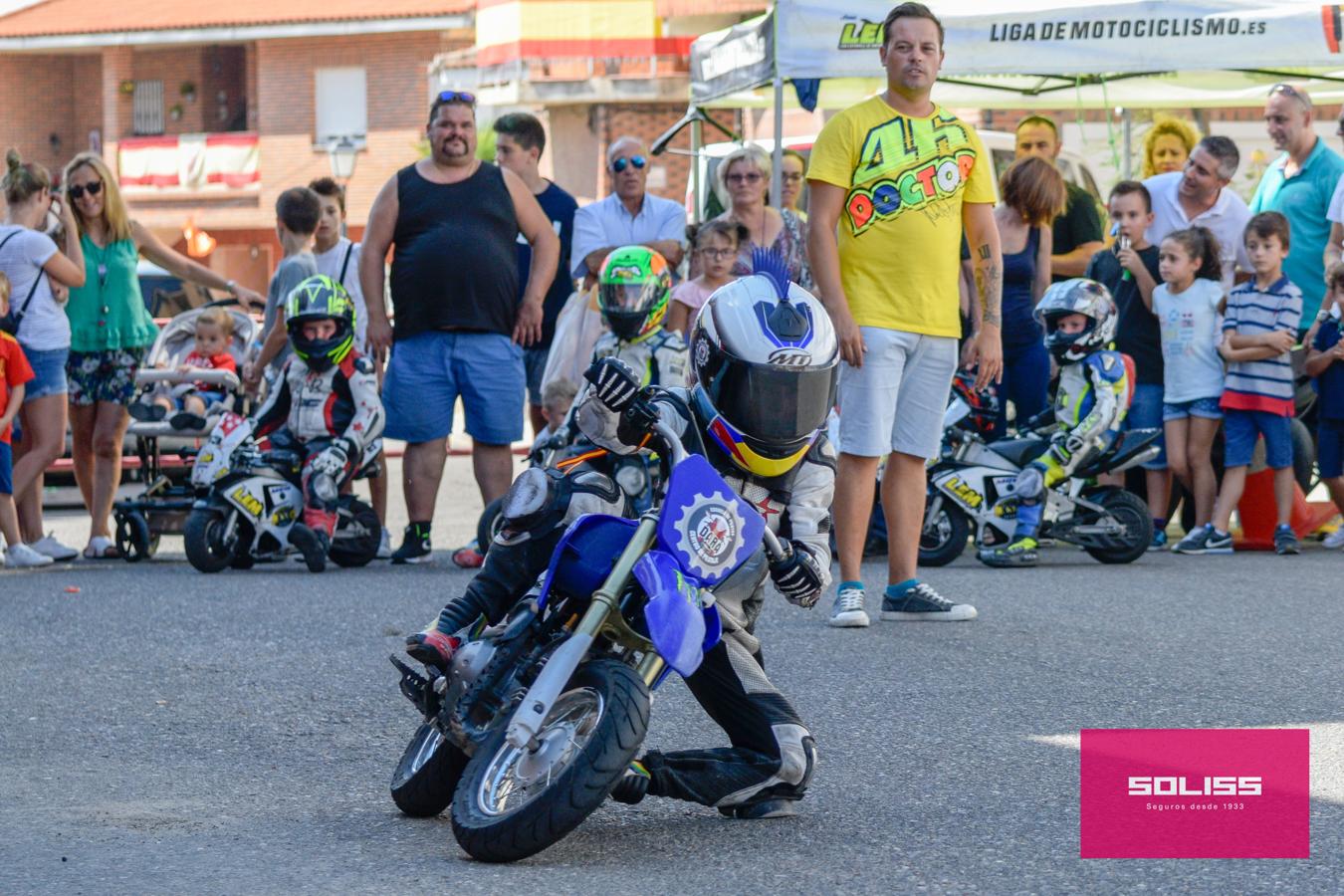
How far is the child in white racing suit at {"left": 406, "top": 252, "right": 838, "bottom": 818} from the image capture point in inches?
192

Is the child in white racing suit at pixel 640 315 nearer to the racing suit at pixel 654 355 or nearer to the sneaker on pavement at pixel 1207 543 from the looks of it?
the racing suit at pixel 654 355

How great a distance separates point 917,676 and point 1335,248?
5.13 m

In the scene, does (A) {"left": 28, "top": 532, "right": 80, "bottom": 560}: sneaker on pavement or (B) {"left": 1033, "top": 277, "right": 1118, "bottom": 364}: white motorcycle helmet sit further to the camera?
(A) {"left": 28, "top": 532, "right": 80, "bottom": 560}: sneaker on pavement

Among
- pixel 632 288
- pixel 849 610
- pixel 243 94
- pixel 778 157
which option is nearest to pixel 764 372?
pixel 849 610

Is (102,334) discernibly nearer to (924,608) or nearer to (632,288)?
(632,288)

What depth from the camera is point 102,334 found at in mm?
10992

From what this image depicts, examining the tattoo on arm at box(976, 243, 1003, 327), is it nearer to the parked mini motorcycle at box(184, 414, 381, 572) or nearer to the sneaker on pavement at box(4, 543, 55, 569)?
the parked mini motorcycle at box(184, 414, 381, 572)

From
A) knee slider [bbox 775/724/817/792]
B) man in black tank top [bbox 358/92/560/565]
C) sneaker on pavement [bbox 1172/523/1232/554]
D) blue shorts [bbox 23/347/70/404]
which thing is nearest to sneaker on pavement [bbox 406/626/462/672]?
knee slider [bbox 775/724/817/792]

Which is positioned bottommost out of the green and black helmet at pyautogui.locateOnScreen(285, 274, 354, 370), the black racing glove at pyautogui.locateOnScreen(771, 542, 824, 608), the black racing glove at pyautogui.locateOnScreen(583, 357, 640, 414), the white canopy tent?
the black racing glove at pyautogui.locateOnScreen(771, 542, 824, 608)

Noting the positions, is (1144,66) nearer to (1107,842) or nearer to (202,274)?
(202,274)

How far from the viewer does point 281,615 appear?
28.2 feet

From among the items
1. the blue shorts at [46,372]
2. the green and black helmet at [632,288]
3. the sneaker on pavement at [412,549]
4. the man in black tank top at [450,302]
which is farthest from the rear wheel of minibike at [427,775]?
the blue shorts at [46,372]

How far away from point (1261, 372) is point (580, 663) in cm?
701

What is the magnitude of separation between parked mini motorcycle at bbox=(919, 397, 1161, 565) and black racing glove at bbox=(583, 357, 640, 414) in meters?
5.77
